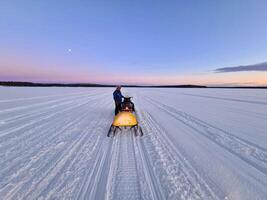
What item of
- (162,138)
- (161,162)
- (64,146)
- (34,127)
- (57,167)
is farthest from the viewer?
(34,127)

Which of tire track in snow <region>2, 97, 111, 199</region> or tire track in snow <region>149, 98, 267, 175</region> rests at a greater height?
tire track in snow <region>2, 97, 111, 199</region>

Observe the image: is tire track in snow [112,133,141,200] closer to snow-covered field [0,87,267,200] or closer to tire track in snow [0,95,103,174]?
snow-covered field [0,87,267,200]

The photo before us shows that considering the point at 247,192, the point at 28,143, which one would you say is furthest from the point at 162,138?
the point at 28,143

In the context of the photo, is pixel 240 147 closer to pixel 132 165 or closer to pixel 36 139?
pixel 132 165

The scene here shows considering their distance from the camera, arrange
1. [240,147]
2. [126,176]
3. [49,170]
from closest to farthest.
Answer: [126,176], [49,170], [240,147]

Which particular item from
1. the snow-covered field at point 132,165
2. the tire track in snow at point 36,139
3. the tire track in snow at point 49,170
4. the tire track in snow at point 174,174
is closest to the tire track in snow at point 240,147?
the snow-covered field at point 132,165

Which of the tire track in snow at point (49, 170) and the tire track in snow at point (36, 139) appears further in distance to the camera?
the tire track in snow at point (36, 139)

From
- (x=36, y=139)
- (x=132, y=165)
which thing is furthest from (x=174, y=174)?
(x=36, y=139)

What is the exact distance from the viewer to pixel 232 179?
2691 millimetres

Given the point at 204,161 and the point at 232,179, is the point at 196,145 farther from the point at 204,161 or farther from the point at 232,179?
the point at 232,179

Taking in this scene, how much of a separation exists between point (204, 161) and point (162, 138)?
1.49 meters

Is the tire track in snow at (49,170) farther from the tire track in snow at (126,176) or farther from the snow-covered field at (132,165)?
the tire track in snow at (126,176)

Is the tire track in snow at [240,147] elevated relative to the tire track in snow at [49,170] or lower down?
lower down

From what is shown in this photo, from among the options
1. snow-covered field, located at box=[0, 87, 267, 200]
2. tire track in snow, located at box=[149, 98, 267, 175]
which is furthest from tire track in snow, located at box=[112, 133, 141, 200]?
tire track in snow, located at box=[149, 98, 267, 175]
